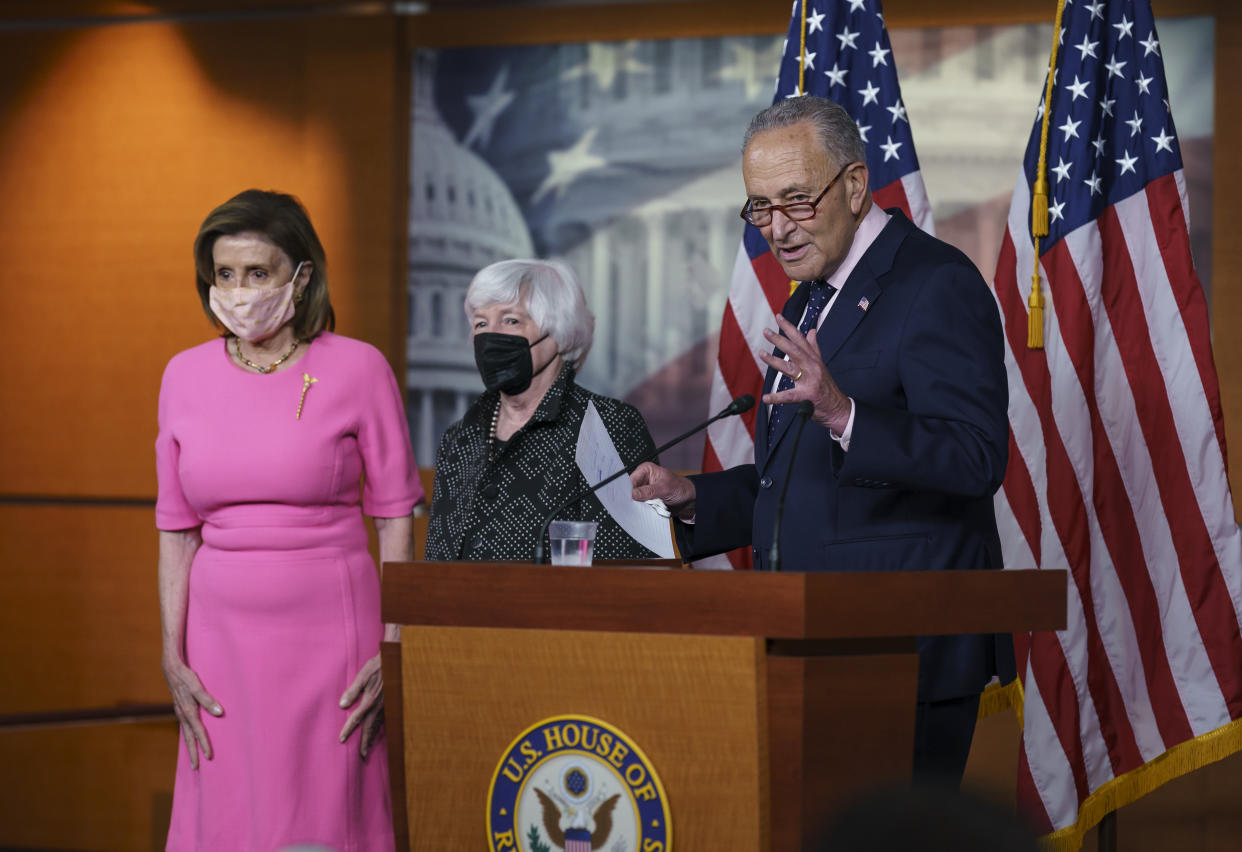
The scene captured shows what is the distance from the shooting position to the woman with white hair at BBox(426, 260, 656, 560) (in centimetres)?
275

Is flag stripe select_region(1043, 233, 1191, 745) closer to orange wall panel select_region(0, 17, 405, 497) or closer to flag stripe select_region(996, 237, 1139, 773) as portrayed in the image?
flag stripe select_region(996, 237, 1139, 773)

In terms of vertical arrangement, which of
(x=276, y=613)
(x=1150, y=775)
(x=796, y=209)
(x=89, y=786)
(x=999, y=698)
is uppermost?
(x=796, y=209)

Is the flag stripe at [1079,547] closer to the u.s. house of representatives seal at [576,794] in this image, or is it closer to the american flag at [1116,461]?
the american flag at [1116,461]

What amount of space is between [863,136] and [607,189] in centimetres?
205

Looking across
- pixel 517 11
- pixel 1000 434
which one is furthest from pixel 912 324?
pixel 517 11

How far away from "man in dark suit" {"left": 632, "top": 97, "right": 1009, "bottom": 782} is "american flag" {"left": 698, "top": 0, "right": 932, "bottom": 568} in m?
1.38

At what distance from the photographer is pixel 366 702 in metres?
2.60

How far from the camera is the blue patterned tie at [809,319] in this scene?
2.23 metres

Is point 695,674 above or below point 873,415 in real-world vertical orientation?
below

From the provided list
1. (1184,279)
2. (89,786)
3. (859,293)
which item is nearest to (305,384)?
(859,293)

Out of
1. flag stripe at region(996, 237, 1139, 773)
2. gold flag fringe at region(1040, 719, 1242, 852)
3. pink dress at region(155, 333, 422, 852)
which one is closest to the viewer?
pink dress at region(155, 333, 422, 852)

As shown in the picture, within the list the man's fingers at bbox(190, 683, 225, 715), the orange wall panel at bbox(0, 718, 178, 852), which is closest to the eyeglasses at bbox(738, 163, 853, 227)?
the man's fingers at bbox(190, 683, 225, 715)

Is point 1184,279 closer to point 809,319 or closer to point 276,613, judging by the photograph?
point 809,319

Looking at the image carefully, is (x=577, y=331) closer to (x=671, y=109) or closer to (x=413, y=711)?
(x=413, y=711)
